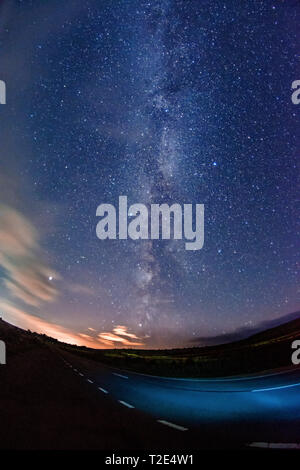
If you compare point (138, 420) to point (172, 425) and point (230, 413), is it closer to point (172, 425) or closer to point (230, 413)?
point (172, 425)

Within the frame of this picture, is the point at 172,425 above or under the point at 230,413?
above

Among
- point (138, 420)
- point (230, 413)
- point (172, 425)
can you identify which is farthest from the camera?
point (230, 413)

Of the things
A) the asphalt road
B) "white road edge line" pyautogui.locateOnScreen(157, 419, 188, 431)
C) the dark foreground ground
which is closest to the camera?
the dark foreground ground

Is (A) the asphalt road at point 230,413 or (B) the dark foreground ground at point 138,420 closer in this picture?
(B) the dark foreground ground at point 138,420

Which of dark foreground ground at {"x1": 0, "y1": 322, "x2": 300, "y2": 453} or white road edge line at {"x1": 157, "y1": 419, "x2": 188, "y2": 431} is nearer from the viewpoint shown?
dark foreground ground at {"x1": 0, "y1": 322, "x2": 300, "y2": 453}

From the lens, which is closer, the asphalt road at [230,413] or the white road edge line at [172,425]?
the asphalt road at [230,413]

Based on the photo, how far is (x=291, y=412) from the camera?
309 inches

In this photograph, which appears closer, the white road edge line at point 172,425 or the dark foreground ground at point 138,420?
the dark foreground ground at point 138,420

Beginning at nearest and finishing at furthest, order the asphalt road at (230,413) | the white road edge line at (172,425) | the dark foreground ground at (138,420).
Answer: the dark foreground ground at (138,420) → the asphalt road at (230,413) → the white road edge line at (172,425)

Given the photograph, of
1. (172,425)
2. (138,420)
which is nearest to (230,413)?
(172,425)

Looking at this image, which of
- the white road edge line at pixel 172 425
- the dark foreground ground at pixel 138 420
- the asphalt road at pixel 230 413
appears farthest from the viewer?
the white road edge line at pixel 172 425

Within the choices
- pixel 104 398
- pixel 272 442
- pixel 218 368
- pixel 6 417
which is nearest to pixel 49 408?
pixel 6 417
